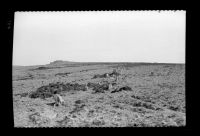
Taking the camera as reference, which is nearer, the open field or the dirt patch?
the open field

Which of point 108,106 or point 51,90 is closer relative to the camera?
point 108,106

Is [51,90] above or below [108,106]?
above

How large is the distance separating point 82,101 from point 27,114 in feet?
6.66

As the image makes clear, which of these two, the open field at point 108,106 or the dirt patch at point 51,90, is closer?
the open field at point 108,106

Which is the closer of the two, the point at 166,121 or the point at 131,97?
the point at 166,121

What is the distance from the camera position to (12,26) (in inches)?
150

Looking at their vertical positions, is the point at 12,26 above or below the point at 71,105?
above

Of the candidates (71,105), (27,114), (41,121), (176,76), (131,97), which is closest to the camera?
(41,121)
